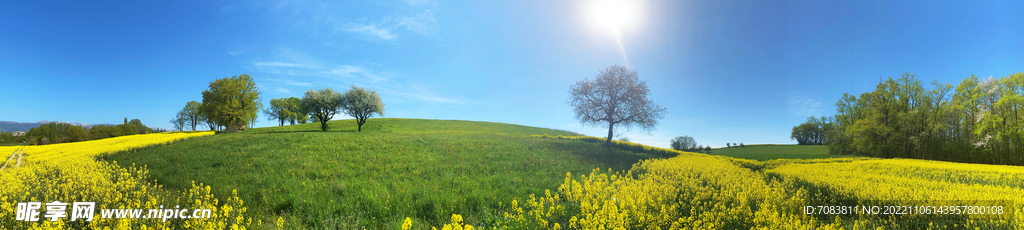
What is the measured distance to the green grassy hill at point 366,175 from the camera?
22.9ft

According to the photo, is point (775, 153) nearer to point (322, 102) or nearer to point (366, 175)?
point (366, 175)

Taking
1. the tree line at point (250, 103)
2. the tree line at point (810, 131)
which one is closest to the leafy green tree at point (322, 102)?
the tree line at point (250, 103)

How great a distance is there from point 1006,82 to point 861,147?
366 inches

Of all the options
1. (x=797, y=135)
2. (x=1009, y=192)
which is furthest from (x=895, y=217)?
(x=797, y=135)

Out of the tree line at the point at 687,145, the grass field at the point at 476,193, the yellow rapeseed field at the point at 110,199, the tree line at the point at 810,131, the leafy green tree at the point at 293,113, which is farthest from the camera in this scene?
the leafy green tree at the point at 293,113

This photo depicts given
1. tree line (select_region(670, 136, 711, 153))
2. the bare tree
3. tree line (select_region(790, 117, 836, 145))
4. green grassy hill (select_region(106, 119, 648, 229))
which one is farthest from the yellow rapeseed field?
tree line (select_region(790, 117, 836, 145))

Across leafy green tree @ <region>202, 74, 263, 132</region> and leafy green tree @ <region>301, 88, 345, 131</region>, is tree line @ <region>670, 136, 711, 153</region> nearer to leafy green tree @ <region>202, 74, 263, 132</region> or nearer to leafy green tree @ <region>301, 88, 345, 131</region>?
leafy green tree @ <region>301, 88, 345, 131</region>

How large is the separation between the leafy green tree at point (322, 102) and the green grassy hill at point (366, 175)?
82.3 ft

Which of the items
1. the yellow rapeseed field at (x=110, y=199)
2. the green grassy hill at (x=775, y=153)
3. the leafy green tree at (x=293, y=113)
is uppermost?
the leafy green tree at (x=293, y=113)

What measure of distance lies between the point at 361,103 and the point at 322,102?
4.64m

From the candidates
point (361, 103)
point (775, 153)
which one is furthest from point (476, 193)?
point (361, 103)

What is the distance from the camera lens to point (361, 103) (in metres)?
42.1

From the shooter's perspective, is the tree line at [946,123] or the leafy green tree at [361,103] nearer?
the tree line at [946,123]

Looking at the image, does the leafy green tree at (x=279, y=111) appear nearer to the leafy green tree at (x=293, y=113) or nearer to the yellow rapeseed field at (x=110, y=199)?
the leafy green tree at (x=293, y=113)
